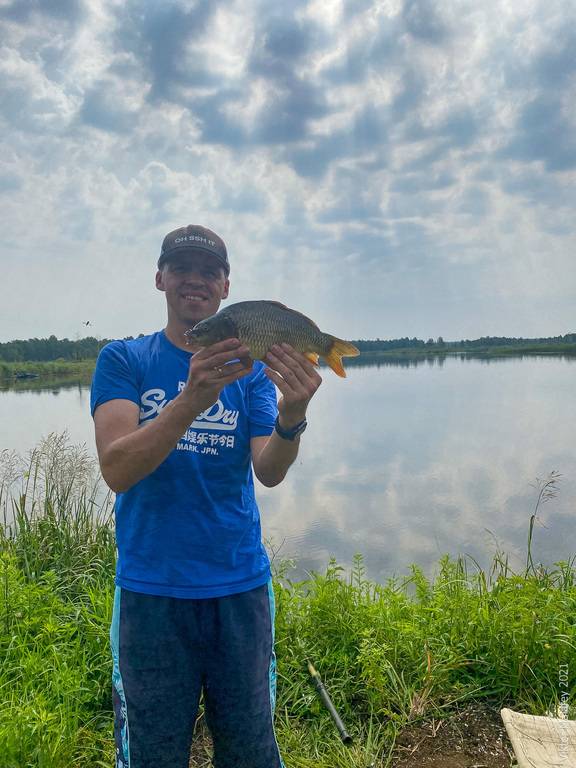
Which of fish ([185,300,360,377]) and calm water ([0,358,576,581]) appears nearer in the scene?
fish ([185,300,360,377])

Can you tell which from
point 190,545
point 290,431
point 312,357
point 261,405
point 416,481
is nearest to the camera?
point 190,545

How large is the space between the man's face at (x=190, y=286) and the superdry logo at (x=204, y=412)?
33 cm

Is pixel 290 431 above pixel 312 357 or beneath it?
beneath

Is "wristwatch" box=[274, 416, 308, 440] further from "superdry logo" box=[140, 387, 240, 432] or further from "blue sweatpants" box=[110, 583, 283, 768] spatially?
"blue sweatpants" box=[110, 583, 283, 768]

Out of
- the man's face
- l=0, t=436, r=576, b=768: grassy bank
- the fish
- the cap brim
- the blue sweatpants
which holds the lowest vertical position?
l=0, t=436, r=576, b=768: grassy bank

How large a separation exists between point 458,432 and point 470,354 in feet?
311

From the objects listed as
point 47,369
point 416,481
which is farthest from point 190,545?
point 47,369

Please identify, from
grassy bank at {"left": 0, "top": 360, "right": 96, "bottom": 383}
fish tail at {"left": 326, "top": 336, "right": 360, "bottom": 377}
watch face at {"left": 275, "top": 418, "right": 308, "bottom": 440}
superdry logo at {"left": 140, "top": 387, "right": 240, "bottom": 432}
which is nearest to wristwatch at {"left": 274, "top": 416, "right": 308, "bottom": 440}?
watch face at {"left": 275, "top": 418, "right": 308, "bottom": 440}

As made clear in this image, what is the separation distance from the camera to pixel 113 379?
2047mm

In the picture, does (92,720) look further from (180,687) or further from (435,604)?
(435,604)

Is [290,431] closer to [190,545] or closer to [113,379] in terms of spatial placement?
[190,545]

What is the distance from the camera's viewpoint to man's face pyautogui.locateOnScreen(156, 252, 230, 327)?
2.26m

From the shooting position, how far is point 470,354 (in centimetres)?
10625

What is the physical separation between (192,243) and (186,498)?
1.01m
